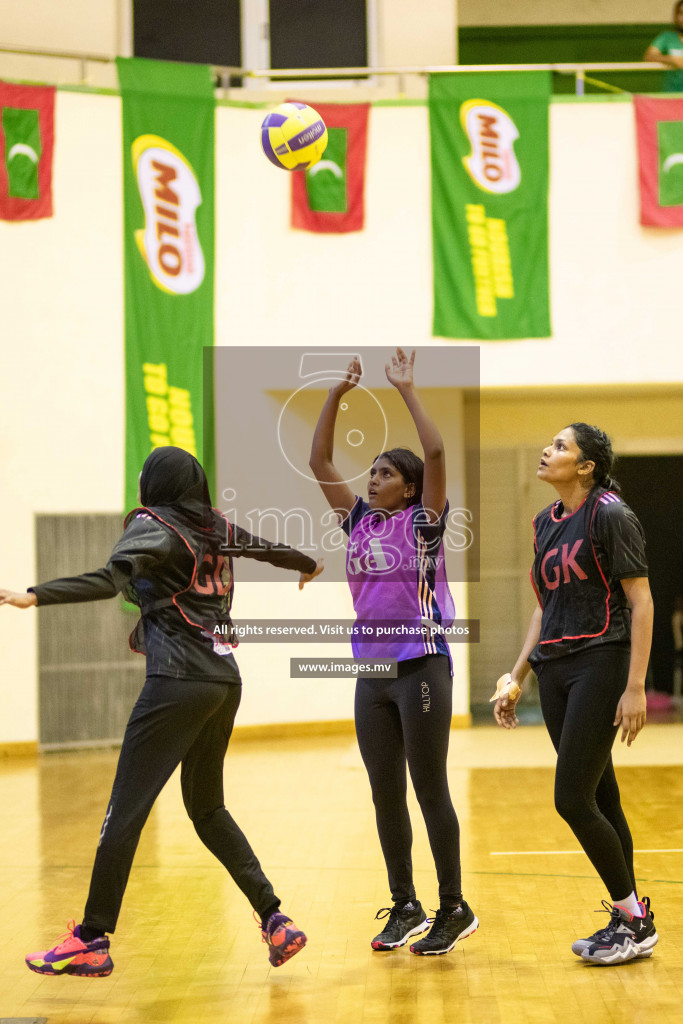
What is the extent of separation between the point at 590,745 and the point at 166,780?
4.83ft

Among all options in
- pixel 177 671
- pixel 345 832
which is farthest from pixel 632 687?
pixel 345 832

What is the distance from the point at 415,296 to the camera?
10.4 meters

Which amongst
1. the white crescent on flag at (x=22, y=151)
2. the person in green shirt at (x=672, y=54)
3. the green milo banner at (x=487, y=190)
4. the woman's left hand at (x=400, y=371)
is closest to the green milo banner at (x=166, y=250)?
the white crescent on flag at (x=22, y=151)

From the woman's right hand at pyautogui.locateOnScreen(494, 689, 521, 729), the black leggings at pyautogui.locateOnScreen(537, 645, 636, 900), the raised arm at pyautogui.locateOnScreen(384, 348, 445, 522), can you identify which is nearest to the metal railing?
the raised arm at pyautogui.locateOnScreen(384, 348, 445, 522)

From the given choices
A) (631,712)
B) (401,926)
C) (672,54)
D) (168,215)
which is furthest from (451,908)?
(672,54)

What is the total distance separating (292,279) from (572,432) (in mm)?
6668

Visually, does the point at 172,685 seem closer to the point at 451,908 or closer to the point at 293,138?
the point at 451,908

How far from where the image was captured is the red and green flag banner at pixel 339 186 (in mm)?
10289

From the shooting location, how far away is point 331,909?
4902 mm

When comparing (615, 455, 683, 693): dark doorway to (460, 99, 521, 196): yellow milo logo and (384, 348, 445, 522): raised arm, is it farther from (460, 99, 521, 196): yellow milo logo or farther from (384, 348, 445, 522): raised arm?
(384, 348, 445, 522): raised arm

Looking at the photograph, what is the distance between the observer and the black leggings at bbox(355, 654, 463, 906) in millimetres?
4051

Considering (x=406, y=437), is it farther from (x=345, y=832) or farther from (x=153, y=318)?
(x=345, y=832)

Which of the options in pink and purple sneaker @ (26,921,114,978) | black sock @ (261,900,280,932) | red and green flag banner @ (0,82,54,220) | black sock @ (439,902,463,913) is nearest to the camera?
pink and purple sneaker @ (26,921,114,978)

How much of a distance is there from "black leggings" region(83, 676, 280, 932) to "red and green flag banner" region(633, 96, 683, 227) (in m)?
7.96
